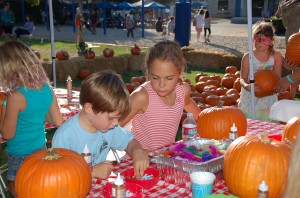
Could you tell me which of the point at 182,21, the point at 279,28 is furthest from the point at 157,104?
the point at 279,28

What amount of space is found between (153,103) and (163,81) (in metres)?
0.41

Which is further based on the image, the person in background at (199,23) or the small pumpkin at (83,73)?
the person in background at (199,23)

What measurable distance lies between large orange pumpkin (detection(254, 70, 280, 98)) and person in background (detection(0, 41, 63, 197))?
3.31 metres

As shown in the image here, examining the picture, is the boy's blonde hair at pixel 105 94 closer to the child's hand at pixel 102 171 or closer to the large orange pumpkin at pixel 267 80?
the child's hand at pixel 102 171

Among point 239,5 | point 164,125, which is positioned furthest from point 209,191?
point 239,5

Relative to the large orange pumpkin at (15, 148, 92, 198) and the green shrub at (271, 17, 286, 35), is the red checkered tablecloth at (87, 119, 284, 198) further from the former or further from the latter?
the green shrub at (271, 17, 286, 35)

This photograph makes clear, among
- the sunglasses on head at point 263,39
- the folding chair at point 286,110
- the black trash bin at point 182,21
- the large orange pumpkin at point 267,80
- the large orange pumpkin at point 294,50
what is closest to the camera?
the folding chair at point 286,110

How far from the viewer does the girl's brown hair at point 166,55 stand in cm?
346

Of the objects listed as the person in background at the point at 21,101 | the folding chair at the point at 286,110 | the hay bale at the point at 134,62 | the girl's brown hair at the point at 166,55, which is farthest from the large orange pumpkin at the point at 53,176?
the hay bale at the point at 134,62

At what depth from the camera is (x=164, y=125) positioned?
3.76m

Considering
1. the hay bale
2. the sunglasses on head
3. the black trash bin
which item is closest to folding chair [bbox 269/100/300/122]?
the sunglasses on head

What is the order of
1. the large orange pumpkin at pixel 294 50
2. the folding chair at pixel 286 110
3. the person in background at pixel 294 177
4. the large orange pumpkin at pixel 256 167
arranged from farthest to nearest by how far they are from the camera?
the large orange pumpkin at pixel 294 50 < the folding chair at pixel 286 110 < the large orange pumpkin at pixel 256 167 < the person in background at pixel 294 177

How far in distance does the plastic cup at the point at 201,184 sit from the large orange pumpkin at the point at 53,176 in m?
0.61

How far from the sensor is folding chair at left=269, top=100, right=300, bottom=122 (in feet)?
15.1
